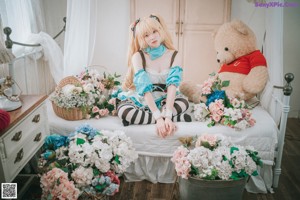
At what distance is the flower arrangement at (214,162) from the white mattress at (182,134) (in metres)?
0.32

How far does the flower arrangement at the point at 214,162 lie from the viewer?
2033mm

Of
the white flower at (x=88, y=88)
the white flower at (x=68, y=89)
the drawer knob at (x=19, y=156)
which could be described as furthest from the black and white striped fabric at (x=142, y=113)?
the drawer knob at (x=19, y=156)

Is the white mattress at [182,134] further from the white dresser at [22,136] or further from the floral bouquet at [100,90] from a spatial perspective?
the white dresser at [22,136]

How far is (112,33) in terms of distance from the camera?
3.91 meters

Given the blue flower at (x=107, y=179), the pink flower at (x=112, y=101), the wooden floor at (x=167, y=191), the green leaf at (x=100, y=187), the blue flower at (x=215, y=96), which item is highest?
the blue flower at (x=215, y=96)

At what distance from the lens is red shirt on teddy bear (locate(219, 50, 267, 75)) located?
2.77 m

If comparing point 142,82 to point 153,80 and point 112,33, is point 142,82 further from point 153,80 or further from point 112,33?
point 112,33

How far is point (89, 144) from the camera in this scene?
1926 millimetres

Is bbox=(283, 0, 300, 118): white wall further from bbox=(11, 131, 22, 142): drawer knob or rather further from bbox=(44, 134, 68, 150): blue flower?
bbox=(11, 131, 22, 142): drawer knob

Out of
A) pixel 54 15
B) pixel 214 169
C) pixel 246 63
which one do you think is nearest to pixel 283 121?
pixel 246 63

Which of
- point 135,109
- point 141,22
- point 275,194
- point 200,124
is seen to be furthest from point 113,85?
point 275,194

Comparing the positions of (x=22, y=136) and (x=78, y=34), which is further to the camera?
(x=78, y=34)

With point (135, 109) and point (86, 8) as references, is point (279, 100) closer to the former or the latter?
point (135, 109)

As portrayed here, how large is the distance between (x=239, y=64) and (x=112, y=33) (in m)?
1.74
